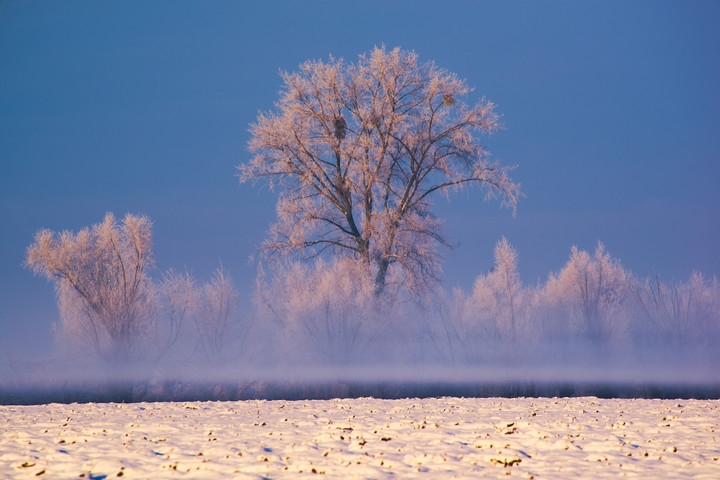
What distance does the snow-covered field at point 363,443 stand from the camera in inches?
290

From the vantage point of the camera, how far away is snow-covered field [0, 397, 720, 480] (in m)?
7.37

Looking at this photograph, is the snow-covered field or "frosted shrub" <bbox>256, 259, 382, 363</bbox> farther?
"frosted shrub" <bbox>256, 259, 382, 363</bbox>

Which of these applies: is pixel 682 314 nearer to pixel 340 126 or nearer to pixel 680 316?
pixel 680 316

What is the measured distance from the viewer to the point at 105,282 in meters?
20.7

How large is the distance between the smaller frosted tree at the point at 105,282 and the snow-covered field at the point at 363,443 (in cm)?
725

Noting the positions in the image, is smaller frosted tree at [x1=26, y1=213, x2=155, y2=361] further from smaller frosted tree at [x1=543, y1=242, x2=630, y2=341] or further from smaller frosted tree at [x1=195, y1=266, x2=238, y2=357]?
smaller frosted tree at [x1=543, y1=242, x2=630, y2=341]

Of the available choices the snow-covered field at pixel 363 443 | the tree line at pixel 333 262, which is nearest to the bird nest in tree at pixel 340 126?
the tree line at pixel 333 262

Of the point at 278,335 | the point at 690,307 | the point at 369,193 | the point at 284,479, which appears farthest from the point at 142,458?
the point at 690,307

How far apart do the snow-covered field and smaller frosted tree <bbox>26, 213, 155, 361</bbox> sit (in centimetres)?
725

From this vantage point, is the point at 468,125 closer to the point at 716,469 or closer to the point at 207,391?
the point at 207,391

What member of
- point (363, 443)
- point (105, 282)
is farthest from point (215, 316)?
point (363, 443)

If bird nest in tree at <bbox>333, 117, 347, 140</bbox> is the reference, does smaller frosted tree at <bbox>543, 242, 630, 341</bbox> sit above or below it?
below

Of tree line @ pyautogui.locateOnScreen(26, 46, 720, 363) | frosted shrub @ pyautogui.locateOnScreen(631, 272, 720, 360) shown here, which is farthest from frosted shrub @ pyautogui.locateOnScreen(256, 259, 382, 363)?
frosted shrub @ pyautogui.locateOnScreen(631, 272, 720, 360)

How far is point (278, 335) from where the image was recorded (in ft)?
67.2
